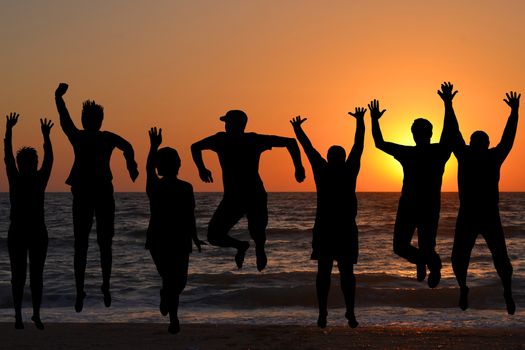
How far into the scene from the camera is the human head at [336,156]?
12711 mm

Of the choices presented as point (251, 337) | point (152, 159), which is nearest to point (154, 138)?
point (152, 159)

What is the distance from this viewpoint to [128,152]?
12.9 m

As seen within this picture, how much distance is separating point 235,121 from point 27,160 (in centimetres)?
345

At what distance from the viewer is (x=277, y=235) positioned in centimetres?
6938

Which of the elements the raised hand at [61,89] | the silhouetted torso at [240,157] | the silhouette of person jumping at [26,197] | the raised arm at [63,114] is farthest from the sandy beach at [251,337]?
the raised hand at [61,89]

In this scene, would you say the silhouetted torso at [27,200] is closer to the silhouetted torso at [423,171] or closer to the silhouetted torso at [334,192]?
the silhouetted torso at [334,192]

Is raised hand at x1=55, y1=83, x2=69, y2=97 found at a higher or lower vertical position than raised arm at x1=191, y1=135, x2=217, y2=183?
higher

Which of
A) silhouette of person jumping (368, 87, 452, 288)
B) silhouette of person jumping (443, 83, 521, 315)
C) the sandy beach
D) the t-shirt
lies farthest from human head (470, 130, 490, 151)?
the sandy beach

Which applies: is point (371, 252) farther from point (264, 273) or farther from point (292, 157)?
point (292, 157)

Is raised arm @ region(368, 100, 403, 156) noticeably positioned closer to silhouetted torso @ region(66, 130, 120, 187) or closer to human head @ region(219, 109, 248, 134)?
human head @ region(219, 109, 248, 134)

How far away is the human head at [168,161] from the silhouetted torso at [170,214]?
4.5 inches

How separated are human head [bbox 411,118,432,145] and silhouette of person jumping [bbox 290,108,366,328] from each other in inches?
32.9

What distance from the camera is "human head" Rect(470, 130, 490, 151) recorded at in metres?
12.7

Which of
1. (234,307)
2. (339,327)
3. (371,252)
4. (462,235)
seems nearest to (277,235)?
(371,252)
